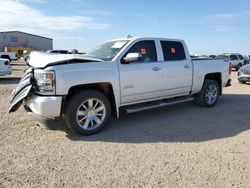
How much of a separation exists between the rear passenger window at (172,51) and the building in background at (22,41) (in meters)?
61.3

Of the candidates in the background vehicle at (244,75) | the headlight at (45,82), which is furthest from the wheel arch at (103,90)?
the background vehicle at (244,75)

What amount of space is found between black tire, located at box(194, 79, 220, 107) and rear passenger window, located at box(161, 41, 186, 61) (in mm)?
1268

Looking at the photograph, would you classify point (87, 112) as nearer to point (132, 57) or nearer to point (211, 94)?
point (132, 57)

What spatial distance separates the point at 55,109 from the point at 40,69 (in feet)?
2.63

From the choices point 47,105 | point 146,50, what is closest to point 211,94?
point 146,50

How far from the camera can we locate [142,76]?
19.5 ft

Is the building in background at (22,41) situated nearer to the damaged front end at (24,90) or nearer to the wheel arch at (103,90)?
the damaged front end at (24,90)

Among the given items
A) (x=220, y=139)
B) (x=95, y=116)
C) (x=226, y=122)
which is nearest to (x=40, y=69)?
(x=95, y=116)

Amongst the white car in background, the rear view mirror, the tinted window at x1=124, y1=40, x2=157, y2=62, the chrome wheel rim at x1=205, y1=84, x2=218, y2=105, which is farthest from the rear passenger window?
the white car in background

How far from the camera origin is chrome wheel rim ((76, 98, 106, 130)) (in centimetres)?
523

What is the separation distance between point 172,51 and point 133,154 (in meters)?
3.36

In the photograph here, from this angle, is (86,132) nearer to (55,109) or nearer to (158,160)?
(55,109)

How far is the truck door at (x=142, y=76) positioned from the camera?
571cm

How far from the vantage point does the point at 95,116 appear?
540 cm
